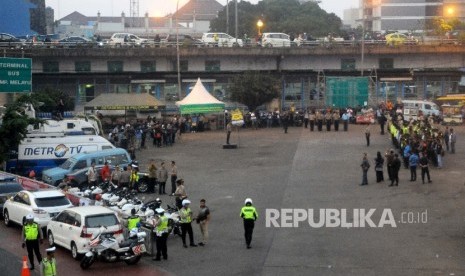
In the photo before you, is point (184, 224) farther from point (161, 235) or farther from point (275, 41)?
point (275, 41)

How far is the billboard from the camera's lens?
182 feet

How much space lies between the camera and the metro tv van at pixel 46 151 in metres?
33.4

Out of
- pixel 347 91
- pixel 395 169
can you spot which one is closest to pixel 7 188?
pixel 395 169

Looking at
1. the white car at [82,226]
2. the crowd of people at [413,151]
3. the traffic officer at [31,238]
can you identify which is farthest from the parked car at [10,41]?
the traffic officer at [31,238]

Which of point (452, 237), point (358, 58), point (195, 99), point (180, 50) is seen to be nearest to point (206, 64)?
point (180, 50)

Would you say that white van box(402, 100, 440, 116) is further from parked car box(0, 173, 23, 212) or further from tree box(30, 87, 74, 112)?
parked car box(0, 173, 23, 212)

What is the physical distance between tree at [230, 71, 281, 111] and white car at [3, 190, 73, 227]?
33.3 metres

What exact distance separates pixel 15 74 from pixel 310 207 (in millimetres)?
13797

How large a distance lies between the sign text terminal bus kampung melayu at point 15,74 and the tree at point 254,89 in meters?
24.8

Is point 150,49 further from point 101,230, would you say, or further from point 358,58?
point 101,230

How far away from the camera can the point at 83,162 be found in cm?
3128

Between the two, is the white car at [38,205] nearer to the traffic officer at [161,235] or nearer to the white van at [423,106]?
the traffic officer at [161,235]

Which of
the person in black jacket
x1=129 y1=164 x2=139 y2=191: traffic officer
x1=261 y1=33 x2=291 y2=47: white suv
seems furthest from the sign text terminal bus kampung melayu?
x1=261 y1=33 x2=291 y2=47: white suv

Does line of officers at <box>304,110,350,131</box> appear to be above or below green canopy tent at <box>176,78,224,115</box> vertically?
below
